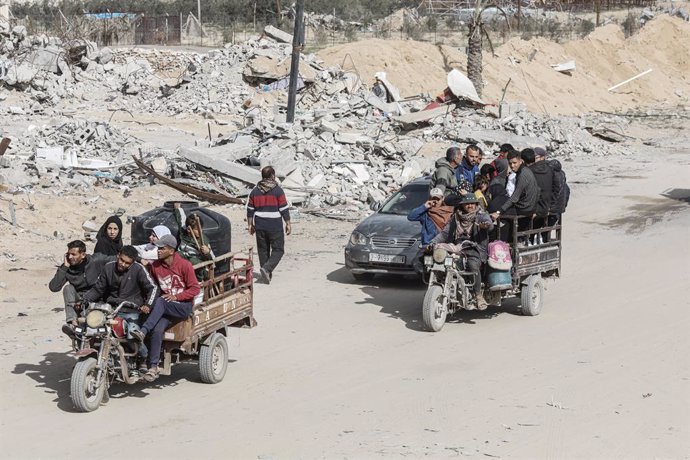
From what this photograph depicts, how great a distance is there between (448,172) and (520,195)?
6.40 feet

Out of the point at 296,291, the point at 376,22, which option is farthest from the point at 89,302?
the point at 376,22

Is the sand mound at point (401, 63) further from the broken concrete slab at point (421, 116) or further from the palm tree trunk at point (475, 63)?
the broken concrete slab at point (421, 116)

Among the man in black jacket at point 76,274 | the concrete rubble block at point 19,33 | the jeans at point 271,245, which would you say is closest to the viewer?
the man in black jacket at point 76,274

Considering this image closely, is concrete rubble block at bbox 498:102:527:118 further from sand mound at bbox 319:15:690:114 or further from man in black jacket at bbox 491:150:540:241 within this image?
man in black jacket at bbox 491:150:540:241

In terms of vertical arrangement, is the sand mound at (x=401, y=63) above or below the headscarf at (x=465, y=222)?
above

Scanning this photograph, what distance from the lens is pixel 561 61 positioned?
1978 inches

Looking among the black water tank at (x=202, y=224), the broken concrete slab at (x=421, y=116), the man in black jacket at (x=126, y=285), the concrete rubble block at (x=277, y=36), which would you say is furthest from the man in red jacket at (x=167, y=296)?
the concrete rubble block at (x=277, y=36)

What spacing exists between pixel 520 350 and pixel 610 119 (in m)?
30.1

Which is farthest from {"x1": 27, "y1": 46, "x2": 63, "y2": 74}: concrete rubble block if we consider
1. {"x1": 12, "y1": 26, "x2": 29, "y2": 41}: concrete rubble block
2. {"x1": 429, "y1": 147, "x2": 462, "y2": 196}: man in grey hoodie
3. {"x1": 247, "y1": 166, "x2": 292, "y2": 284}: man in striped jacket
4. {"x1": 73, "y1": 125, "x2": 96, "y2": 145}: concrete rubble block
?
{"x1": 429, "y1": 147, "x2": 462, "y2": 196}: man in grey hoodie

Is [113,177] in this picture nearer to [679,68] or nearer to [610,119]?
[610,119]

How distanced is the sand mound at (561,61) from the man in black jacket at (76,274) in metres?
30.0

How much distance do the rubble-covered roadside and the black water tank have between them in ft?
31.5

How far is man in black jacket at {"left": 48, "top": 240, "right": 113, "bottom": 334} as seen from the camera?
11172 mm

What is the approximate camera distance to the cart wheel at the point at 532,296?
1473 cm
